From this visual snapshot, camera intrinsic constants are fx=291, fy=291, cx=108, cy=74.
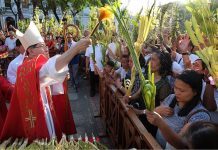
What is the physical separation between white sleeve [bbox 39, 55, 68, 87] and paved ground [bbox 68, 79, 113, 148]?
216cm

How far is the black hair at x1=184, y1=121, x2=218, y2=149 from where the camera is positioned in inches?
50.1

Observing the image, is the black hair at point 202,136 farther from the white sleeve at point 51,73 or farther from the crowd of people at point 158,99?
the white sleeve at point 51,73

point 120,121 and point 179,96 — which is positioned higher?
point 179,96

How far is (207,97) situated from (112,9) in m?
1.15

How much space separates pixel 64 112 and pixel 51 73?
3.40 ft

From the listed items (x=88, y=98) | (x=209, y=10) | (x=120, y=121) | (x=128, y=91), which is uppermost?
(x=209, y=10)

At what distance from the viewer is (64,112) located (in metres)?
3.50

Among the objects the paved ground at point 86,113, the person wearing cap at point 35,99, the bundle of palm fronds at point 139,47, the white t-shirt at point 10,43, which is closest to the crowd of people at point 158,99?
the person wearing cap at point 35,99

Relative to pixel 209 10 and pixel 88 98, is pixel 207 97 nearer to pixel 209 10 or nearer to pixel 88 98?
pixel 209 10

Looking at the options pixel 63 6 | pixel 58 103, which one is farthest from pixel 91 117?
pixel 63 6

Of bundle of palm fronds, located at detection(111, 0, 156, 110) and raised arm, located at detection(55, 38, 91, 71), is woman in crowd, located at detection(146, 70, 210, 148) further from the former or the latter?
raised arm, located at detection(55, 38, 91, 71)

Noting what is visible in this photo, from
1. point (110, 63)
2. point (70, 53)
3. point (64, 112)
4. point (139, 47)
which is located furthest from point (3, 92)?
point (110, 63)

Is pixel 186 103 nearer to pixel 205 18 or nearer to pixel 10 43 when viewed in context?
pixel 205 18

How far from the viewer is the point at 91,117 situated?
20.2 ft
